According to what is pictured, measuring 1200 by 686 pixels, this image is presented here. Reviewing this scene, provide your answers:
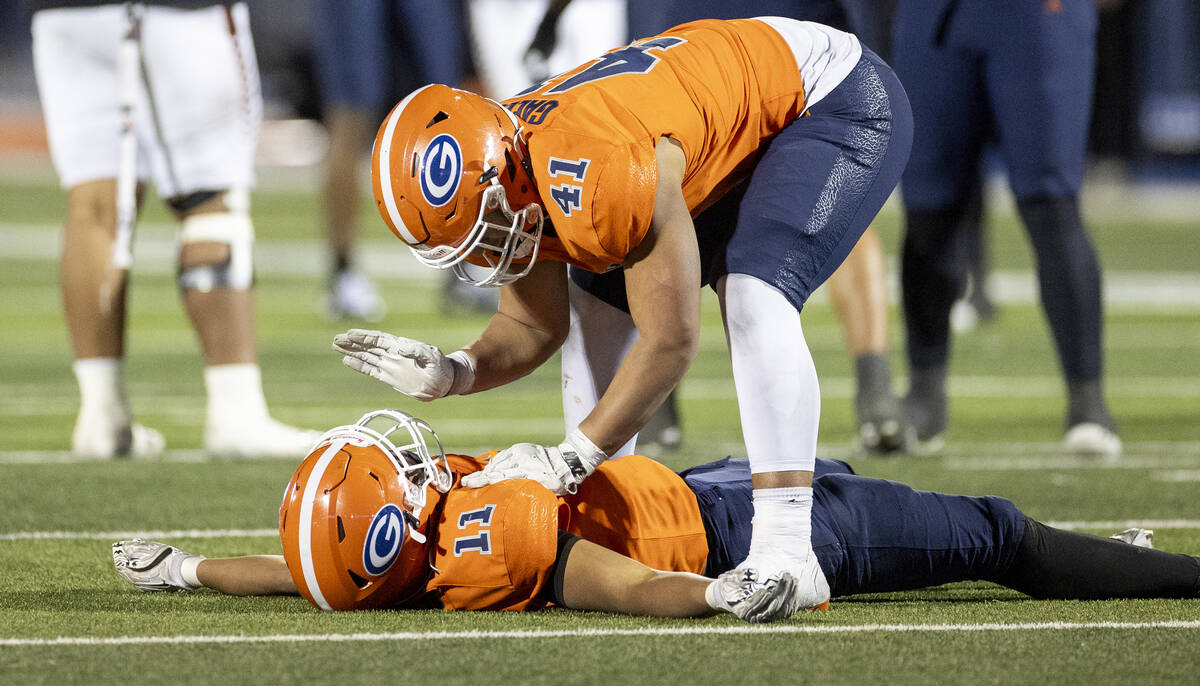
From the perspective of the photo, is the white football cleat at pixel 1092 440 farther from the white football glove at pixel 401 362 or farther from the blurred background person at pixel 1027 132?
the white football glove at pixel 401 362

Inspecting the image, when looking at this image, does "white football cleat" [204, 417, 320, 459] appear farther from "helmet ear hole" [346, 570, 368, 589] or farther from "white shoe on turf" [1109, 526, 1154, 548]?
"white shoe on turf" [1109, 526, 1154, 548]

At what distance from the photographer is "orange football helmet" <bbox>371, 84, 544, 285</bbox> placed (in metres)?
3.17

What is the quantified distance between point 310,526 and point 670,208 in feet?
2.85

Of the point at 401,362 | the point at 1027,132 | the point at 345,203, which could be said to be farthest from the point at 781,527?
the point at 345,203

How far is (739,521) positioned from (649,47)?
0.97m

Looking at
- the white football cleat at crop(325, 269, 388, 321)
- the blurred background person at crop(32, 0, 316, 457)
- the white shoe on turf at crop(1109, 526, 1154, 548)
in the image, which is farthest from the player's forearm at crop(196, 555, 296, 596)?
the white football cleat at crop(325, 269, 388, 321)

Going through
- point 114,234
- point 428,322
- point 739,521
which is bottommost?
point 428,322

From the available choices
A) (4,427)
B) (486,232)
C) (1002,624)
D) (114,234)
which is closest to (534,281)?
(486,232)

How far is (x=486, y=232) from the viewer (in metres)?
3.26

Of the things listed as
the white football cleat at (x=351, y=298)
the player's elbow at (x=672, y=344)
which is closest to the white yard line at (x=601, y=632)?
the player's elbow at (x=672, y=344)

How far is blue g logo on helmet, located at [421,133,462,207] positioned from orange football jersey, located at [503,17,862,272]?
0.15 metres

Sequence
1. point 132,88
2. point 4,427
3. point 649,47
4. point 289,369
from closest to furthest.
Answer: point 649,47 → point 132,88 → point 4,427 → point 289,369

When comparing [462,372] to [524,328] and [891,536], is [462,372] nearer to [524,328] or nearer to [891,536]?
[524,328]

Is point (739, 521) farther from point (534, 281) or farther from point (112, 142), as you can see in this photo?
point (112, 142)
